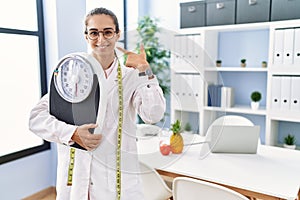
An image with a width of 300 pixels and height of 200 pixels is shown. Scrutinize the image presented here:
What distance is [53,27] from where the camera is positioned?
2.48 meters

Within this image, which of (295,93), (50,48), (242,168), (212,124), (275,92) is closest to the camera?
(212,124)

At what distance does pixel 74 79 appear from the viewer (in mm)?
842

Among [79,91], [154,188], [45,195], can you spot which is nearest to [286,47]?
[154,188]

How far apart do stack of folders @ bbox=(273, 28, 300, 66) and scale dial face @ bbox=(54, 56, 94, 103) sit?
92.5 inches

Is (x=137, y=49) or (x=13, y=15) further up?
(x=13, y=15)

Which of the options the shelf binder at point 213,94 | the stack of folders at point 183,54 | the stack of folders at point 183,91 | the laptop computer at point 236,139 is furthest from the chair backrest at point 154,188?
the stack of folders at point 183,54

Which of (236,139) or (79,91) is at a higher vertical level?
(79,91)

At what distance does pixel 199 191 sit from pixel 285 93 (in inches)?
70.8

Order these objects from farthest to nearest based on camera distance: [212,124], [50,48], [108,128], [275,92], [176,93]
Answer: [275,92] < [50,48] < [212,124] < [176,93] < [108,128]

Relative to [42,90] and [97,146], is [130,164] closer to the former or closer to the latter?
[97,146]

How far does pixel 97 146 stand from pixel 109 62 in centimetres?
26

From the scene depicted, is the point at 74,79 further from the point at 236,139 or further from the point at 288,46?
the point at 288,46

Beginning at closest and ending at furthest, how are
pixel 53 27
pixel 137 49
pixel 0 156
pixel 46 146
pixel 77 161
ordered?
pixel 137 49 < pixel 77 161 < pixel 0 156 < pixel 53 27 < pixel 46 146

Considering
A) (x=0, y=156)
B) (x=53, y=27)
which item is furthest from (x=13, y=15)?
(x=0, y=156)
